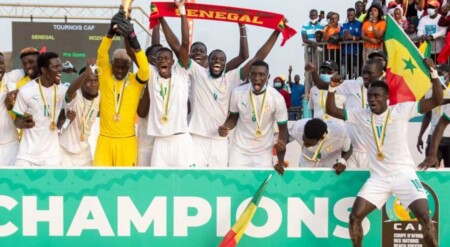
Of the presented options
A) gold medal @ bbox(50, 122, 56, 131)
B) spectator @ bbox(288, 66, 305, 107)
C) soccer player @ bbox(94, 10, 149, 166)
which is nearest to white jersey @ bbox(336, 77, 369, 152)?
soccer player @ bbox(94, 10, 149, 166)

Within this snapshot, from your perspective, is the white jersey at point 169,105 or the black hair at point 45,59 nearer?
the black hair at point 45,59

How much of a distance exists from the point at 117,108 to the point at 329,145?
8.11ft

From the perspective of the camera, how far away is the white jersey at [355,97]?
33.7 feet

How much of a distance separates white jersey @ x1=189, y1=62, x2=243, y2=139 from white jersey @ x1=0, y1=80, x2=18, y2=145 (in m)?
2.05

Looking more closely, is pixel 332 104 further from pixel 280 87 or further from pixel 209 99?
pixel 280 87

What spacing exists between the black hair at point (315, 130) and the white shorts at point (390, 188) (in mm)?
1136

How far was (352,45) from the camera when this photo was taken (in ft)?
56.9

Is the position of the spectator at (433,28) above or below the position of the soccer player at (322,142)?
above

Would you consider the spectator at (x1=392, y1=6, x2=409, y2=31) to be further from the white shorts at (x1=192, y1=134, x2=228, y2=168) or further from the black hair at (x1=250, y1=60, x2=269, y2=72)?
the black hair at (x1=250, y1=60, x2=269, y2=72)

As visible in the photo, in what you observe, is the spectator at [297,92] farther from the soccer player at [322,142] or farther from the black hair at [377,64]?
the black hair at [377,64]

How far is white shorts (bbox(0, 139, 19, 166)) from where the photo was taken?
1016 centimetres

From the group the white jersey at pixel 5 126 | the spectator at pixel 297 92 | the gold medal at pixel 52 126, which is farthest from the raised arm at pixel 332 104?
the spectator at pixel 297 92

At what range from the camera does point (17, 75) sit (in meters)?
10.8

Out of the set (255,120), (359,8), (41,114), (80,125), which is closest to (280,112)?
(255,120)
